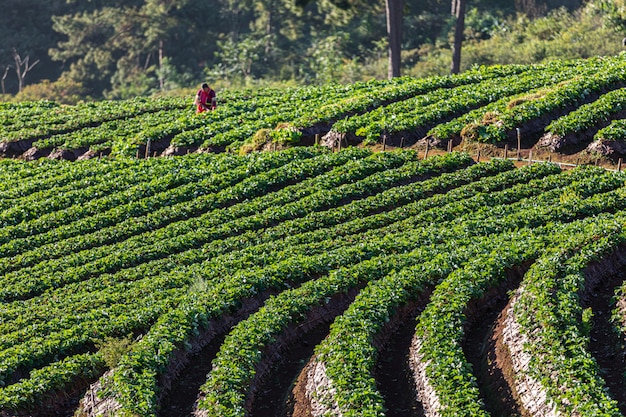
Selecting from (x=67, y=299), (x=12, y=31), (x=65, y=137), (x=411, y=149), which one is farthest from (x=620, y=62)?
(x=12, y=31)

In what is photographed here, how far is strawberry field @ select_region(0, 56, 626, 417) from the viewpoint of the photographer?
22891 millimetres

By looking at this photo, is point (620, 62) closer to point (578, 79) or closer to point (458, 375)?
point (578, 79)

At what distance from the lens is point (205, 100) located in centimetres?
4994

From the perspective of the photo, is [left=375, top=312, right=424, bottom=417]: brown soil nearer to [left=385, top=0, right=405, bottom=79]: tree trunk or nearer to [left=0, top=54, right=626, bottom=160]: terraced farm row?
[left=0, top=54, right=626, bottom=160]: terraced farm row

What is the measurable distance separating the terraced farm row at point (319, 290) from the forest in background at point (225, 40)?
39.7 meters

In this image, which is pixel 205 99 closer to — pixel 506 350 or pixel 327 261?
pixel 327 261

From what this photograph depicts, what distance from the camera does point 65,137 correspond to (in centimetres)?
4878

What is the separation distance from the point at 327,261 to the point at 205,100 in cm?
2185

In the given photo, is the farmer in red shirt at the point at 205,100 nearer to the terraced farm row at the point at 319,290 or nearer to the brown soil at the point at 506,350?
the terraced farm row at the point at 319,290

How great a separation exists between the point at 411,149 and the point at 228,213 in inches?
340

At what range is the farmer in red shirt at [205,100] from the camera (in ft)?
162

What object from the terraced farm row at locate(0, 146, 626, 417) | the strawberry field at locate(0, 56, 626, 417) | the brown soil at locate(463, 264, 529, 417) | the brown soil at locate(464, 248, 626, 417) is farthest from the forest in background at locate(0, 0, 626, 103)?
the brown soil at locate(463, 264, 529, 417)

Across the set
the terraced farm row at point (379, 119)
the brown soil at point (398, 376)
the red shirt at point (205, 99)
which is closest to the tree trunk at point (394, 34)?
the terraced farm row at point (379, 119)

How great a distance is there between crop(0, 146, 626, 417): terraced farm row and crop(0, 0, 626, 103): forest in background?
3967 centimetres
